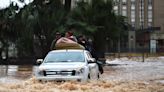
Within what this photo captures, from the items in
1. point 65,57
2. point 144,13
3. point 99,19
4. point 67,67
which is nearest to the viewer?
point 67,67

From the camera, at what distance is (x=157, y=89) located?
47.1 feet

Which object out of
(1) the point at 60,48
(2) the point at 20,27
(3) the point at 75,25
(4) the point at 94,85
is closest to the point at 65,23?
(3) the point at 75,25

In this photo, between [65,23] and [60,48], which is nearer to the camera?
[60,48]

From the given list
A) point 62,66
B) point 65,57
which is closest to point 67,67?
point 62,66

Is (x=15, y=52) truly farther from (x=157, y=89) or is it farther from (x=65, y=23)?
(x=157, y=89)

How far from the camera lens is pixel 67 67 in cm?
1606

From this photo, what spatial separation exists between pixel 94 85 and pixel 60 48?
186 inches

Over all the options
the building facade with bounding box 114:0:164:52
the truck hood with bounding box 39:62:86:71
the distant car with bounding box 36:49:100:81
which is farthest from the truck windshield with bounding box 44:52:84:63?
the building facade with bounding box 114:0:164:52

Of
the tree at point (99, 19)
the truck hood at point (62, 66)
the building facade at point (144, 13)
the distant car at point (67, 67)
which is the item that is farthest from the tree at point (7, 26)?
the building facade at point (144, 13)

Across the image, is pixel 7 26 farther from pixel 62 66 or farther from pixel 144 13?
pixel 144 13

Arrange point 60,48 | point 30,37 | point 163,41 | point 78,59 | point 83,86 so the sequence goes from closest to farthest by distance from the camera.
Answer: point 83,86 → point 78,59 → point 60,48 → point 30,37 → point 163,41

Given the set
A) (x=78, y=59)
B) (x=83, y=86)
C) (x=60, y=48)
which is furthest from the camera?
(x=60, y=48)

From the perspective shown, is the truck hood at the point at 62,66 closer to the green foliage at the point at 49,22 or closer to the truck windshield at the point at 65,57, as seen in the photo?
the truck windshield at the point at 65,57

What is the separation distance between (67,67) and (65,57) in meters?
1.14
